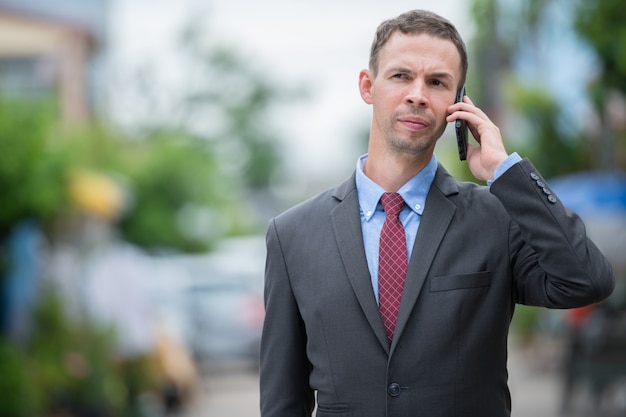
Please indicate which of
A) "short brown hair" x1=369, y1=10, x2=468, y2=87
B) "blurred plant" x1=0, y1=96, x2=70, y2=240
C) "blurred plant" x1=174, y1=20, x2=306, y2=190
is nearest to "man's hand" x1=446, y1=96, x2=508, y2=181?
"short brown hair" x1=369, y1=10, x2=468, y2=87

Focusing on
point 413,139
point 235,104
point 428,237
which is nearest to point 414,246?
point 428,237

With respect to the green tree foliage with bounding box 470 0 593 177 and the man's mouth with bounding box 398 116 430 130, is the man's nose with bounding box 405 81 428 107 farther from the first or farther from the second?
the green tree foliage with bounding box 470 0 593 177

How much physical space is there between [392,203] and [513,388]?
12.7 m

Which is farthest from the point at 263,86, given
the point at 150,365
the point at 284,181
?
the point at 150,365

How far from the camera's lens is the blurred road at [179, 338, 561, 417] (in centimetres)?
1351

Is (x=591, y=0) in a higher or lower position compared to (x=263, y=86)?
lower

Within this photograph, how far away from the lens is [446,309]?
311cm

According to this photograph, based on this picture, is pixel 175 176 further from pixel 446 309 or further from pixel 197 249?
pixel 446 309

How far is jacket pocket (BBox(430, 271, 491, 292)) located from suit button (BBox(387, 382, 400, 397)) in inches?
10.7

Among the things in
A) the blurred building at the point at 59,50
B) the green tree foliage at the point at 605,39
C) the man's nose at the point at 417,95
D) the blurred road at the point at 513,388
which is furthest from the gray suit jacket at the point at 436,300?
the blurred building at the point at 59,50

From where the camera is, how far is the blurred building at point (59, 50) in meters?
19.8

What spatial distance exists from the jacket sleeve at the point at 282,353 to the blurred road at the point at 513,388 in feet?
30.3

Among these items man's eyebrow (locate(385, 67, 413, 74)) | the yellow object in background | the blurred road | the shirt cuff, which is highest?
the yellow object in background

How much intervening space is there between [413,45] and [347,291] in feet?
2.26
